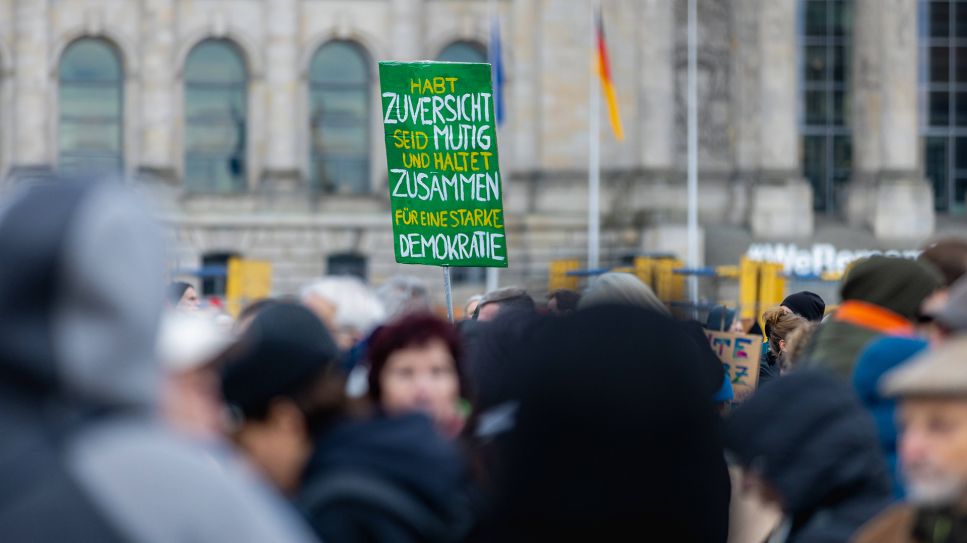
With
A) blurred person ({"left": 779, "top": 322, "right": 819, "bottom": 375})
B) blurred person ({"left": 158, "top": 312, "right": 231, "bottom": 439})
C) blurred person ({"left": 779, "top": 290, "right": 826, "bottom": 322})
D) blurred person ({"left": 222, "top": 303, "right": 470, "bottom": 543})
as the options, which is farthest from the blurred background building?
blurred person ({"left": 158, "top": 312, "right": 231, "bottom": 439})

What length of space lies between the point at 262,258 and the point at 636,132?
865 centimetres

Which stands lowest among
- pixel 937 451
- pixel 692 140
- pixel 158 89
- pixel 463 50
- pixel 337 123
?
pixel 937 451

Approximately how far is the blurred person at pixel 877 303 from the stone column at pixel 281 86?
111 ft

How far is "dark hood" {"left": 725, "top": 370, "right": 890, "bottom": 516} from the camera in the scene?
479 centimetres

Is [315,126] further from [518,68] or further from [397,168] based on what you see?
[397,168]

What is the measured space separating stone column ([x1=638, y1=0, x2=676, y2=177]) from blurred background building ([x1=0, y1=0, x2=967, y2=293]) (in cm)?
5

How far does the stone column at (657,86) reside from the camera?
38969 millimetres

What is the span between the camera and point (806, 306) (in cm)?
1298

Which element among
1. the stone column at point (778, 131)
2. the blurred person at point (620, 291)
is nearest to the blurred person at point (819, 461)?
the blurred person at point (620, 291)

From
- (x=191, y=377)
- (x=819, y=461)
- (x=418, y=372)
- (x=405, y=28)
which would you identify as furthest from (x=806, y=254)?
(x=191, y=377)

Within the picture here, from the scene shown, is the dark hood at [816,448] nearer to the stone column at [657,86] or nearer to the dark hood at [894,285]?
the dark hood at [894,285]

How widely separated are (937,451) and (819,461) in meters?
1.02

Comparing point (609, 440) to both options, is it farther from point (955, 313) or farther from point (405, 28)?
point (405, 28)

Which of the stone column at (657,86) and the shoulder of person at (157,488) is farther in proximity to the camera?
the stone column at (657,86)
